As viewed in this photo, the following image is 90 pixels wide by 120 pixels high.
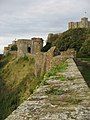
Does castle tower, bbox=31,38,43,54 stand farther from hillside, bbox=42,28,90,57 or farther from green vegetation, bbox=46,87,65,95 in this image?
green vegetation, bbox=46,87,65,95

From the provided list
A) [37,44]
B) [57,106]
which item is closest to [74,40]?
[37,44]

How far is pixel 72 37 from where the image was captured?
51.0 meters

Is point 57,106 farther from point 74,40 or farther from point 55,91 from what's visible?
point 74,40

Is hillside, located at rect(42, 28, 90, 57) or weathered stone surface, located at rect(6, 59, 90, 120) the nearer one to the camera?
weathered stone surface, located at rect(6, 59, 90, 120)

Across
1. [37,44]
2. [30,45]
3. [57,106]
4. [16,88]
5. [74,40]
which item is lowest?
[16,88]

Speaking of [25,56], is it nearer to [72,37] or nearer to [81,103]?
[72,37]

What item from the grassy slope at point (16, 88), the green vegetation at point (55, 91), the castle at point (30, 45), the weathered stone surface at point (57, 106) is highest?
the castle at point (30, 45)

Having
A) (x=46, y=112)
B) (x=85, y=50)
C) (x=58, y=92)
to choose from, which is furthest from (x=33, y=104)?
(x=85, y=50)

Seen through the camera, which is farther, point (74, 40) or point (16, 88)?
point (74, 40)

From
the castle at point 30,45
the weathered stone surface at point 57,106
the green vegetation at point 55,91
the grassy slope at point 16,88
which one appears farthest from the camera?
the castle at point 30,45

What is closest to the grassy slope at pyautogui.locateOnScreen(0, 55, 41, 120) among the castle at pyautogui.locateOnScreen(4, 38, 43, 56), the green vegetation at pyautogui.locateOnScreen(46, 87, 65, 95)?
the castle at pyautogui.locateOnScreen(4, 38, 43, 56)

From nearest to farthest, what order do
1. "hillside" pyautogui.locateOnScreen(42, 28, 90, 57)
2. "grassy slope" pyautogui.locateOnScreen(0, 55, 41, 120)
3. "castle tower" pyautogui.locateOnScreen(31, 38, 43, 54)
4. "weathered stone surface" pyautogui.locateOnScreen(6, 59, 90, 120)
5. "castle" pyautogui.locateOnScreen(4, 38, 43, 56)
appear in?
"weathered stone surface" pyautogui.locateOnScreen(6, 59, 90, 120) → "grassy slope" pyautogui.locateOnScreen(0, 55, 41, 120) → "hillside" pyautogui.locateOnScreen(42, 28, 90, 57) → "castle tower" pyautogui.locateOnScreen(31, 38, 43, 54) → "castle" pyautogui.locateOnScreen(4, 38, 43, 56)

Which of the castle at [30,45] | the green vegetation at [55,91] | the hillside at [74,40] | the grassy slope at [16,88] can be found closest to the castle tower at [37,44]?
the castle at [30,45]

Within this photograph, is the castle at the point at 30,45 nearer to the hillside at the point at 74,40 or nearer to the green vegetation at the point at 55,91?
the hillside at the point at 74,40
